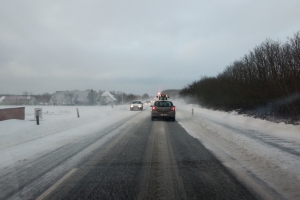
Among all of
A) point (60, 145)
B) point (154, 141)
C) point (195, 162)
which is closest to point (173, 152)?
point (195, 162)

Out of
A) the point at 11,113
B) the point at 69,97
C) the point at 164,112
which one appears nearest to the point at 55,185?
the point at 164,112

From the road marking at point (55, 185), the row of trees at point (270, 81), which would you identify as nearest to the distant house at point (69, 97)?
the row of trees at point (270, 81)

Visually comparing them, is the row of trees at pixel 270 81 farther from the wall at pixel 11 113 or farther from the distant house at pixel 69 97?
the distant house at pixel 69 97

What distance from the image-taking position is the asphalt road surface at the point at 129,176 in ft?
16.4

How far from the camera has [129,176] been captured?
6117 millimetres

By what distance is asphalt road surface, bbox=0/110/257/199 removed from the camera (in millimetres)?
4984

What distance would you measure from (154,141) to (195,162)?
392 centimetres

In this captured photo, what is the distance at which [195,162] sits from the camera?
24.3 feet

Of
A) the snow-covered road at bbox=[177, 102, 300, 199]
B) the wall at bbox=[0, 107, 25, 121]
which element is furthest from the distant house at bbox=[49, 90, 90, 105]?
the snow-covered road at bbox=[177, 102, 300, 199]

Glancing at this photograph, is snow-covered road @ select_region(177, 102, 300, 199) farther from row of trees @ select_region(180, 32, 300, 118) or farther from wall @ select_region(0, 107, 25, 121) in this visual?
wall @ select_region(0, 107, 25, 121)

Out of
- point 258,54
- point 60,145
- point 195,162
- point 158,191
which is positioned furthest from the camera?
Answer: point 258,54

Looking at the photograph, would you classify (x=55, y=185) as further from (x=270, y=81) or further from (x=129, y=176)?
(x=270, y=81)

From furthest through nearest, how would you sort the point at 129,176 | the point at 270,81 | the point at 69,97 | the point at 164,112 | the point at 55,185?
the point at 69,97 < the point at 164,112 < the point at 270,81 < the point at 129,176 < the point at 55,185

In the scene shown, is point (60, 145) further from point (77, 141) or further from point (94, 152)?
point (94, 152)
